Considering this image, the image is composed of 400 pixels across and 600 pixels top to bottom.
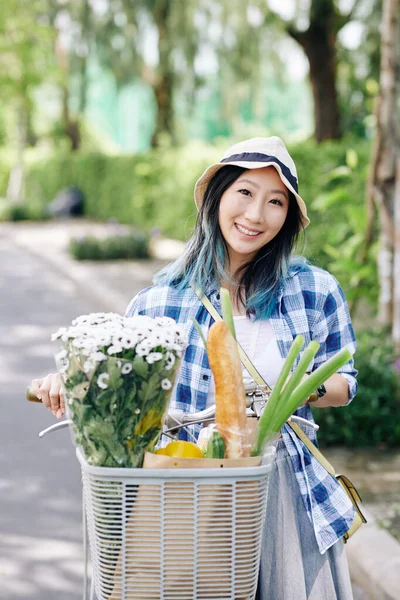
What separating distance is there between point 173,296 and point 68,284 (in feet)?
39.3

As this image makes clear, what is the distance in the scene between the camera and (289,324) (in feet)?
7.57

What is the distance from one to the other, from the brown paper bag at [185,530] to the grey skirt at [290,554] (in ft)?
1.81

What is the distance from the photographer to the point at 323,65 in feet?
49.8

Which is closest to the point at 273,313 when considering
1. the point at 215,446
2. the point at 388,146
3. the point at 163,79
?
the point at 215,446

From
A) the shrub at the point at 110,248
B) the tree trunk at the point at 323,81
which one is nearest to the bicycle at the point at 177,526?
the tree trunk at the point at 323,81

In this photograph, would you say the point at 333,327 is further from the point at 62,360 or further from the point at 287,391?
the point at 62,360

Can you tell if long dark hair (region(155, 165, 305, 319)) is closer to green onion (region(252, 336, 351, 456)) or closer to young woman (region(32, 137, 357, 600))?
young woman (region(32, 137, 357, 600))

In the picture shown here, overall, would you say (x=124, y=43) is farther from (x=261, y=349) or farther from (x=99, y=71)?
(x=261, y=349)

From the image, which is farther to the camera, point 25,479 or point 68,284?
point 68,284

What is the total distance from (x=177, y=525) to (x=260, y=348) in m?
0.78

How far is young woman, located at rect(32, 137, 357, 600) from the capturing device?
218cm

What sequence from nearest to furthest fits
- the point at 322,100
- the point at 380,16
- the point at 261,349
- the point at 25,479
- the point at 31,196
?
the point at 261,349, the point at 25,479, the point at 380,16, the point at 322,100, the point at 31,196

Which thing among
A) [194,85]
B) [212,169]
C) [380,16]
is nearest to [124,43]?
[194,85]

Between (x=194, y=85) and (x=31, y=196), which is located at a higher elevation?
(x=194, y=85)
